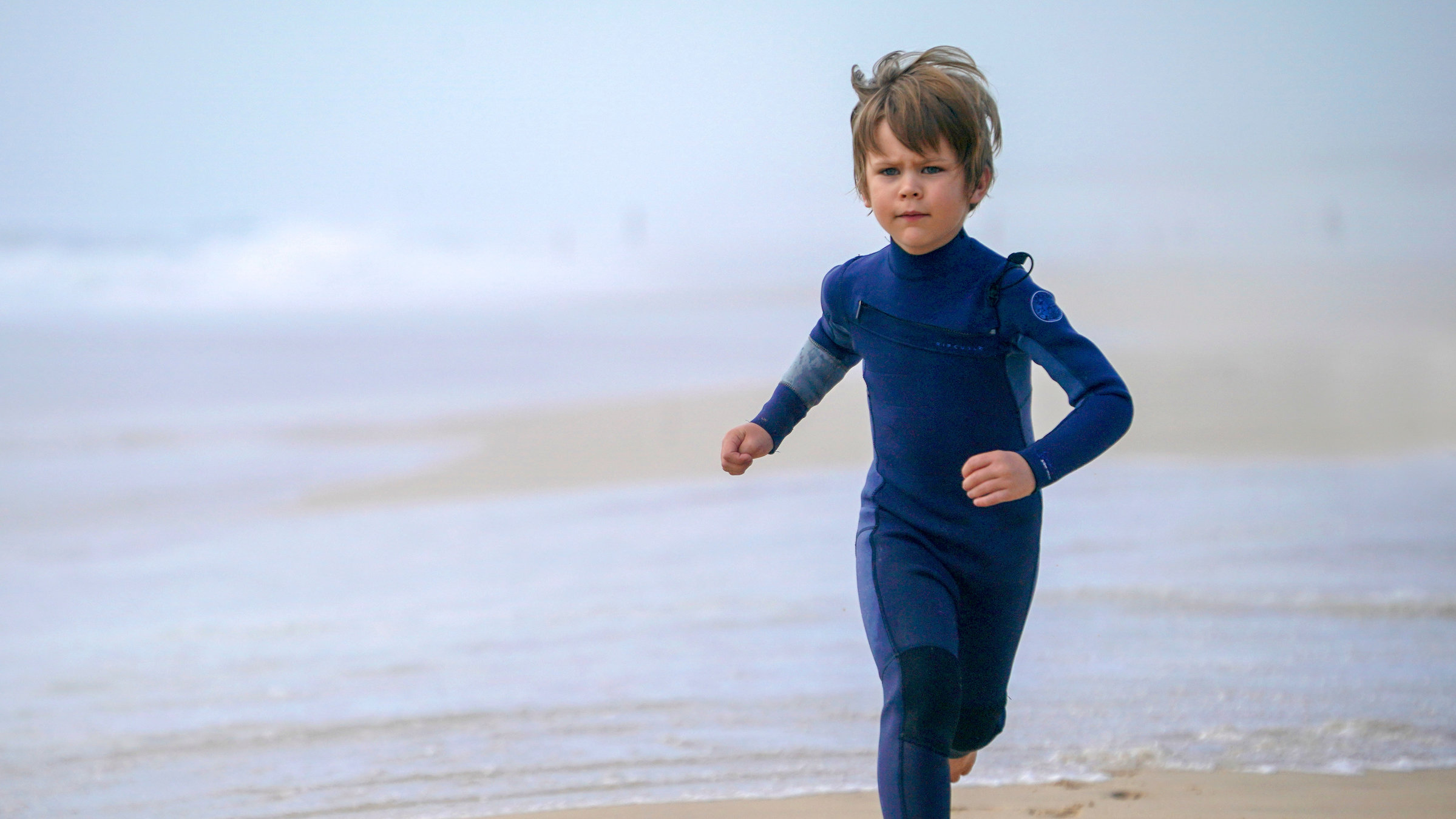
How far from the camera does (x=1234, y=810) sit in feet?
8.27

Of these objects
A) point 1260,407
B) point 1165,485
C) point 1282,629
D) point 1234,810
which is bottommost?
point 1234,810

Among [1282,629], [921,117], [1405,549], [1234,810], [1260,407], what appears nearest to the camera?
[921,117]

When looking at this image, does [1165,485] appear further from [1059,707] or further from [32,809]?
[32,809]

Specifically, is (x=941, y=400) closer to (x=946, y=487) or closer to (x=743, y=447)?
(x=946, y=487)

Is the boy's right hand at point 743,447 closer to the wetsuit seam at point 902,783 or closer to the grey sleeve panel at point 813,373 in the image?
the grey sleeve panel at point 813,373

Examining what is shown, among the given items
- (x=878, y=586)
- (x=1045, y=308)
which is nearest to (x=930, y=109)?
(x=1045, y=308)

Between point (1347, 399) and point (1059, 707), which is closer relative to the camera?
point (1059, 707)

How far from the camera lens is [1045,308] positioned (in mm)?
1975

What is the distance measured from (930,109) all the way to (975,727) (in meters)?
0.94

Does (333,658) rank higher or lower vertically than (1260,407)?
lower

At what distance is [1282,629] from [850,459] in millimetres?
3803

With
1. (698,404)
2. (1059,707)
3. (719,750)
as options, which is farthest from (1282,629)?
(698,404)

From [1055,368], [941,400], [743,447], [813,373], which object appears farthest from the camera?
[813,373]

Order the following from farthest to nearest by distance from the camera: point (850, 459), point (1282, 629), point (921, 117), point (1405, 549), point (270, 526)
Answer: point (850, 459)
point (270, 526)
point (1405, 549)
point (1282, 629)
point (921, 117)
